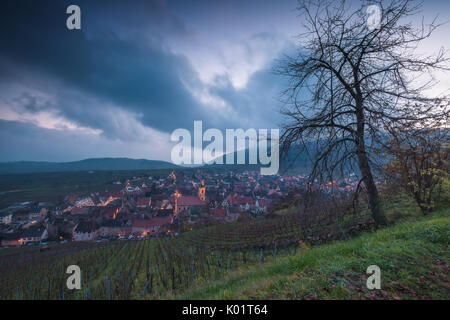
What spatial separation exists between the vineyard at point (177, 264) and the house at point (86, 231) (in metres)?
14.7

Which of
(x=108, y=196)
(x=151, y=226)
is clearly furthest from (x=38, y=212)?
(x=151, y=226)

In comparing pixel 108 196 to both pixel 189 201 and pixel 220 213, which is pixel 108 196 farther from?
pixel 220 213

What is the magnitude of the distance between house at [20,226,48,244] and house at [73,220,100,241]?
12900 mm

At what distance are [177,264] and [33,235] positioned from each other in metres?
73.4

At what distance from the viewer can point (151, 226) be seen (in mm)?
55625

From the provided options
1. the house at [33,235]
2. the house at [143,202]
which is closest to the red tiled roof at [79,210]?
the house at [33,235]

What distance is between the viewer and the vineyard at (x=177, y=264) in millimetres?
10500

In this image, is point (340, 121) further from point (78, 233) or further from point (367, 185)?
point (78, 233)

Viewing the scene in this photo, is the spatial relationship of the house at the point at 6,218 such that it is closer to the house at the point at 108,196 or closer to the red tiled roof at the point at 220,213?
the house at the point at 108,196

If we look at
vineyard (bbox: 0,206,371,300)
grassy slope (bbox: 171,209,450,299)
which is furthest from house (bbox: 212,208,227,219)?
grassy slope (bbox: 171,209,450,299)

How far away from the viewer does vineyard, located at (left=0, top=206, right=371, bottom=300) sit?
34.4ft
